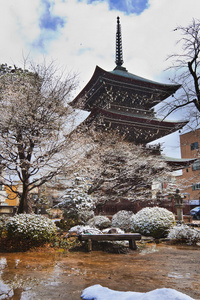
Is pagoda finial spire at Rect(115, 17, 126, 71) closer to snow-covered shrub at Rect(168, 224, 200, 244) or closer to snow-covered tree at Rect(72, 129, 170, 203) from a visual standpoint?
snow-covered tree at Rect(72, 129, 170, 203)

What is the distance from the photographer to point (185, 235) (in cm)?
977

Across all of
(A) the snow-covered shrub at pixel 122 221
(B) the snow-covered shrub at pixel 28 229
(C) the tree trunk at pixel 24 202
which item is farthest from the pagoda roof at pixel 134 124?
(B) the snow-covered shrub at pixel 28 229

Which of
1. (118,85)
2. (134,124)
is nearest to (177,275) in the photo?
(134,124)

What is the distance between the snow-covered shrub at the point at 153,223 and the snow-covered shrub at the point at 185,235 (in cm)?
76

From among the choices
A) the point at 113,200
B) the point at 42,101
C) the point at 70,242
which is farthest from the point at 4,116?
the point at 113,200

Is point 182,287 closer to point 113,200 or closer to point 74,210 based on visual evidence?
point 74,210

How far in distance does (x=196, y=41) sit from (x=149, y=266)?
24.0ft

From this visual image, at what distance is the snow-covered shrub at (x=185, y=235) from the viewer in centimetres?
962

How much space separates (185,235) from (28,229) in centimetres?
655

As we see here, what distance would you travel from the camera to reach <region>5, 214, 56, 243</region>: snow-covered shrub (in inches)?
300

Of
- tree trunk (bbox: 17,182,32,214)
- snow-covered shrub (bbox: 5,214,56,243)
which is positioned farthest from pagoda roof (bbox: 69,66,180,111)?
snow-covered shrub (bbox: 5,214,56,243)

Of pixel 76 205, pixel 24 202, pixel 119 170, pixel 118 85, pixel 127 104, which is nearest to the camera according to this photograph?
pixel 24 202

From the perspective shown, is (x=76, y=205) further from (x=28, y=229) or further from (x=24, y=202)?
(x=28, y=229)

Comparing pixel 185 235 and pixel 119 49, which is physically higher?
pixel 119 49
